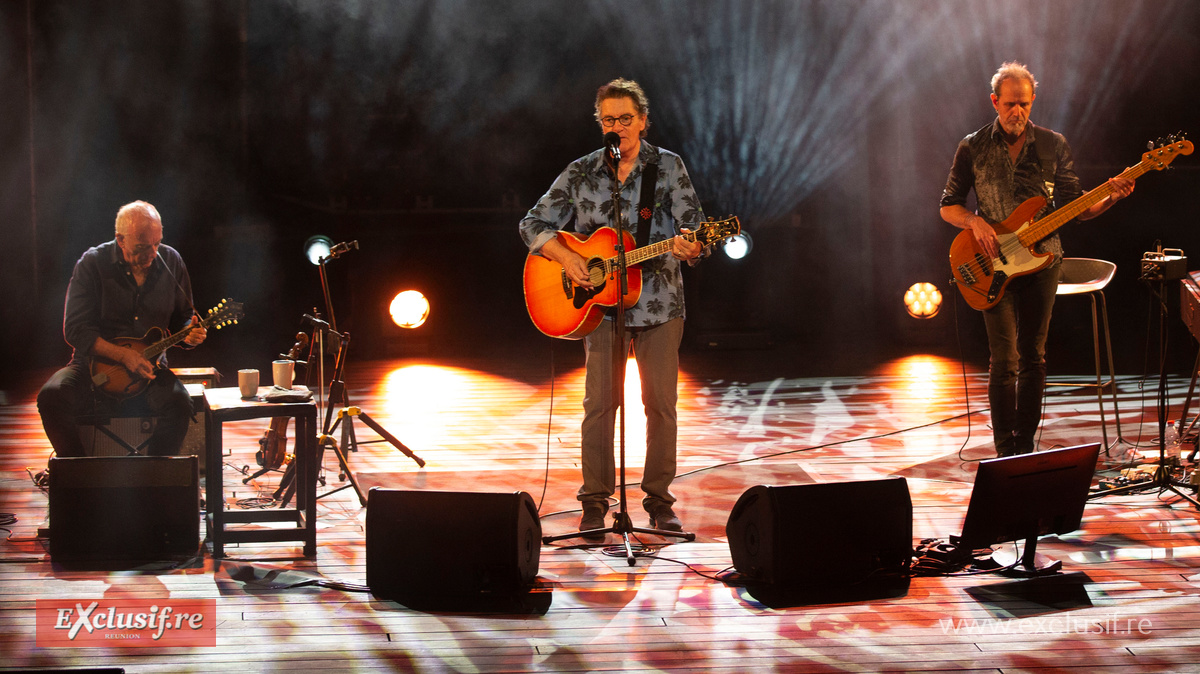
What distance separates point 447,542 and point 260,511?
3.27 feet

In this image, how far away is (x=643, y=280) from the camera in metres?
3.27

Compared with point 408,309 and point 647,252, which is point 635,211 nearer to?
point 647,252

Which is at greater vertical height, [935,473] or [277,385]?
[277,385]

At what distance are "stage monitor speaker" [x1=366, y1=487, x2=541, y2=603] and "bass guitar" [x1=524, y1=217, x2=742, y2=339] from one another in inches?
32.5

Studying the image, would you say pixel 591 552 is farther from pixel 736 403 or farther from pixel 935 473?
pixel 736 403

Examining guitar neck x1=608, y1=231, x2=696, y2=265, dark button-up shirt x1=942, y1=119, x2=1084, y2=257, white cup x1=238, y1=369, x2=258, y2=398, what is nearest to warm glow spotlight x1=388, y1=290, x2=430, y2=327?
white cup x1=238, y1=369, x2=258, y2=398

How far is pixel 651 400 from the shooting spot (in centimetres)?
334

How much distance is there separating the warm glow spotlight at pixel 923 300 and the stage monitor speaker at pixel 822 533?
8119mm

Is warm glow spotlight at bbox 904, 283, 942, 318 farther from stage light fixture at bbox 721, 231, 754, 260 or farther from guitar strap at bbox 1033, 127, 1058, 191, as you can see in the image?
guitar strap at bbox 1033, 127, 1058, 191

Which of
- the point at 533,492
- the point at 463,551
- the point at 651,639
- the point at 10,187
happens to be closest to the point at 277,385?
the point at 533,492

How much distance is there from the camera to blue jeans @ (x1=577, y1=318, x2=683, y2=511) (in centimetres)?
331

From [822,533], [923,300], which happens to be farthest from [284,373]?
[923,300]

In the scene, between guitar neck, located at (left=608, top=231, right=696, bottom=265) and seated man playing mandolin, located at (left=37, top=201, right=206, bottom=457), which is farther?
seated man playing mandolin, located at (left=37, top=201, right=206, bottom=457)

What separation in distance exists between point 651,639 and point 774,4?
836 cm
